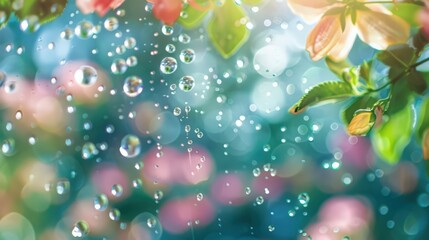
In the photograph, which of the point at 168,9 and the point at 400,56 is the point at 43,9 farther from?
the point at 400,56

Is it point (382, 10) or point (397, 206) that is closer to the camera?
point (382, 10)

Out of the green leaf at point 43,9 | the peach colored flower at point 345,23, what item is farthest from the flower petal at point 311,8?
the green leaf at point 43,9

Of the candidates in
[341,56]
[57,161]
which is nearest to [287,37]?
[341,56]

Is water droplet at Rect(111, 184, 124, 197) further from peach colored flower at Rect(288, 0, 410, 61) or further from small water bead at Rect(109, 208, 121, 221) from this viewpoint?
peach colored flower at Rect(288, 0, 410, 61)

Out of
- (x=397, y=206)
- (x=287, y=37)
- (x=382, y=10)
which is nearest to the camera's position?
(x=382, y=10)

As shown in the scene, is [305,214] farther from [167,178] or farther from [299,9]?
[299,9]

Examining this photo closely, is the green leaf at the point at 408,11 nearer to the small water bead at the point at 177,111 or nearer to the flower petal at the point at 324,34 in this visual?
the flower petal at the point at 324,34
